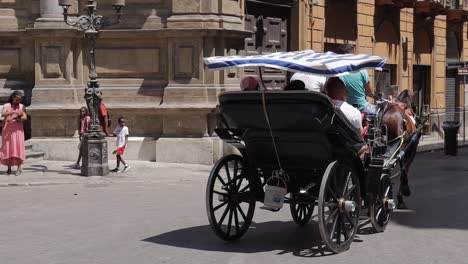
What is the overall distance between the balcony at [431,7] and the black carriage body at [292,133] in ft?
75.4

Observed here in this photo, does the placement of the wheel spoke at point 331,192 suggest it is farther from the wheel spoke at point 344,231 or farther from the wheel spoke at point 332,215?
the wheel spoke at point 344,231

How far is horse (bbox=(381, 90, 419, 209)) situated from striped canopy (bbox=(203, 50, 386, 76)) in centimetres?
206

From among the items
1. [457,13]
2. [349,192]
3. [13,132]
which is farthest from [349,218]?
[457,13]

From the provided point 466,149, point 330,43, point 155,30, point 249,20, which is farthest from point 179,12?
point 466,149

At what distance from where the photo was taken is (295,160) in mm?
8758

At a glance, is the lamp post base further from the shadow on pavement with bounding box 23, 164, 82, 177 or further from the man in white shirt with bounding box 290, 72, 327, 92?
the man in white shirt with bounding box 290, 72, 327, 92

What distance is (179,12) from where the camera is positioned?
1816 centimetres

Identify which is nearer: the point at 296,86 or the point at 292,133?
the point at 292,133

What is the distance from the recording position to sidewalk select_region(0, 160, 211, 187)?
15.2 metres

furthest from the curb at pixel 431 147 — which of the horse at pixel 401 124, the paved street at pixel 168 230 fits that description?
the horse at pixel 401 124

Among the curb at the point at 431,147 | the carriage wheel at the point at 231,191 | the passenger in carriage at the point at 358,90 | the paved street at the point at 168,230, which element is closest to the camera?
the paved street at the point at 168,230

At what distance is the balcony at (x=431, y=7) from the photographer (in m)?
Answer: 30.9

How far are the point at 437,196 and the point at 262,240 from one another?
198 inches

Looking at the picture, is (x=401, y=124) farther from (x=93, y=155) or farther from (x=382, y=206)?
(x=93, y=155)
